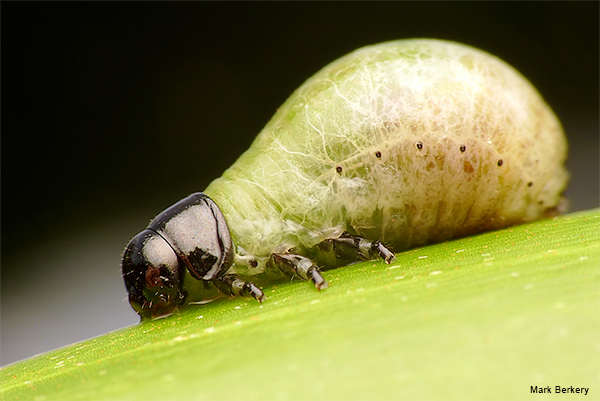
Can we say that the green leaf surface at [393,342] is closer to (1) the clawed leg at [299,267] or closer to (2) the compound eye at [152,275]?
(1) the clawed leg at [299,267]

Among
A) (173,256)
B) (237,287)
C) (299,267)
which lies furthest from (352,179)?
(173,256)

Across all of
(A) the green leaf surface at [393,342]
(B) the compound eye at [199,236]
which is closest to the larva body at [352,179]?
(B) the compound eye at [199,236]

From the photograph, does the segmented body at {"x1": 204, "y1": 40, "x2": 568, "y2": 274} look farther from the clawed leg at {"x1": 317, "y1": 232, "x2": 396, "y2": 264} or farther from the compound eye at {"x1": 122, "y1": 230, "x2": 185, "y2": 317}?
the compound eye at {"x1": 122, "y1": 230, "x2": 185, "y2": 317}

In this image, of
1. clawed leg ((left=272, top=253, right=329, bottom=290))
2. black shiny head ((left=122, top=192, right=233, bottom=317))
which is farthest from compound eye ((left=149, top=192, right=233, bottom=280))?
clawed leg ((left=272, top=253, right=329, bottom=290))

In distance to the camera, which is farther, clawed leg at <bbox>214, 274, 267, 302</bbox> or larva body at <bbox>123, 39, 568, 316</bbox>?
larva body at <bbox>123, 39, 568, 316</bbox>

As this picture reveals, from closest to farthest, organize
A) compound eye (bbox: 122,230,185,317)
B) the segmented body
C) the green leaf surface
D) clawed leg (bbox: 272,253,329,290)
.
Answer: the green leaf surface
clawed leg (bbox: 272,253,329,290)
compound eye (bbox: 122,230,185,317)
the segmented body

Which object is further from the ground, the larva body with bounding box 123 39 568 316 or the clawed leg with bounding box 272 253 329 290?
the larva body with bounding box 123 39 568 316

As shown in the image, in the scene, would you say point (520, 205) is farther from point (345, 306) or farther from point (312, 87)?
point (345, 306)
